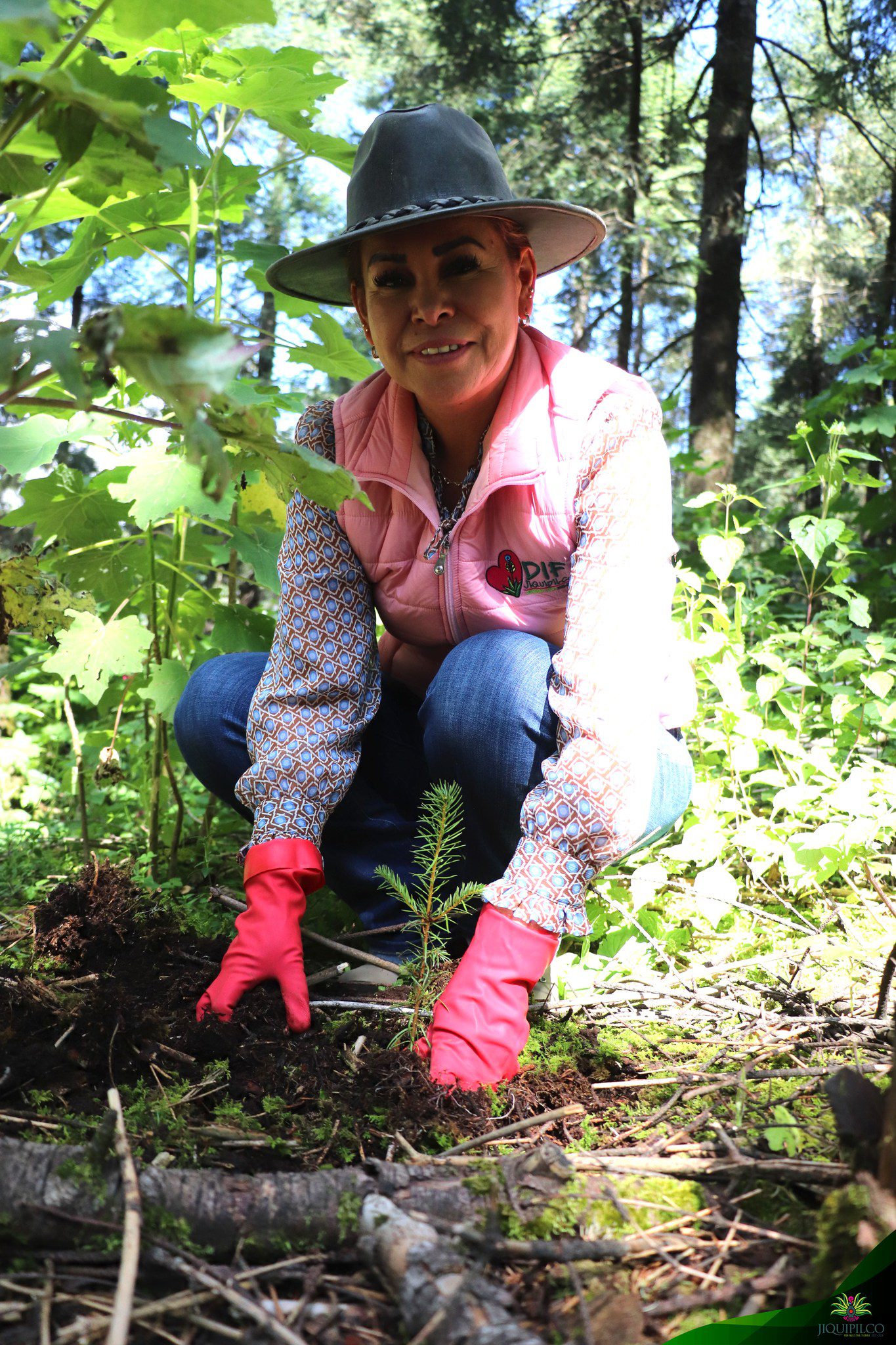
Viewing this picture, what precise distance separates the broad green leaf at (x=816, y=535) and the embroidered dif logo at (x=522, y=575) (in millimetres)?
841

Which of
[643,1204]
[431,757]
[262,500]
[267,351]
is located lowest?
[643,1204]

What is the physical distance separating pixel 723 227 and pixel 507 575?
16.7 ft

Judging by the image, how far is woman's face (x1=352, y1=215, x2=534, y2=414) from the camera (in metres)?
1.86

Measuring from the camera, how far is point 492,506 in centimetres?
210

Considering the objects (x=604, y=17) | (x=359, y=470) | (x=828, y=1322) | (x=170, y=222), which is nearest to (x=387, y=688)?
(x=359, y=470)

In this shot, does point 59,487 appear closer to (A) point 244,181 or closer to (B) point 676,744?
(A) point 244,181

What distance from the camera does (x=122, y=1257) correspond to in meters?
0.97

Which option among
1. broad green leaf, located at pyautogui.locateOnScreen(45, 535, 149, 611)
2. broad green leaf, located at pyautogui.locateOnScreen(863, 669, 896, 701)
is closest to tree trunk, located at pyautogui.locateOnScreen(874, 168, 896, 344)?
broad green leaf, located at pyautogui.locateOnScreen(863, 669, 896, 701)

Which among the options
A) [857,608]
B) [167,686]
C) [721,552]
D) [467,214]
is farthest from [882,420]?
[167,686]

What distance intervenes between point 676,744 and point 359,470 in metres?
0.94

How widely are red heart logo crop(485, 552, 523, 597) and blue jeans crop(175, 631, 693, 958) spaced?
12 centimetres

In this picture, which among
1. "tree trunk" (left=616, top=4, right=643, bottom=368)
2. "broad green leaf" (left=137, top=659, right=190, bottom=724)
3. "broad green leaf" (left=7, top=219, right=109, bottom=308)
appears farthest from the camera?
"tree trunk" (left=616, top=4, right=643, bottom=368)

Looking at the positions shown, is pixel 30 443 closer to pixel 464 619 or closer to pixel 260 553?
pixel 260 553

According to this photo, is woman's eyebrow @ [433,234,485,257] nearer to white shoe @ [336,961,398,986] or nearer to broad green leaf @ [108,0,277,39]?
broad green leaf @ [108,0,277,39]
